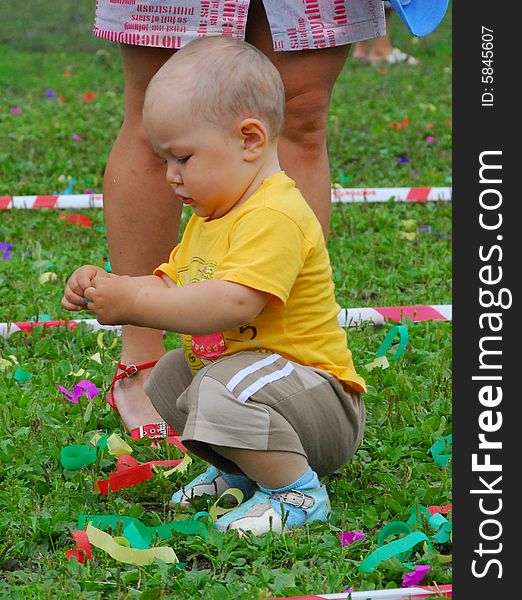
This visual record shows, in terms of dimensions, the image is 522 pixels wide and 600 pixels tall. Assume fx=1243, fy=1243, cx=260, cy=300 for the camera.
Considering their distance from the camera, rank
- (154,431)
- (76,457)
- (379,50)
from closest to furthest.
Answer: (76,457), (154,431), (379,50)

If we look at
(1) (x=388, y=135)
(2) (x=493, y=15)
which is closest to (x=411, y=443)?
(2) (x=493, y=15)

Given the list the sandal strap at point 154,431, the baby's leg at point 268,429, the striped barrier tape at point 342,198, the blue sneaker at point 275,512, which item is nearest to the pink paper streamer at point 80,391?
the sandal strap at point 154,431

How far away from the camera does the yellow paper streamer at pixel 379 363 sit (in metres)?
3.59

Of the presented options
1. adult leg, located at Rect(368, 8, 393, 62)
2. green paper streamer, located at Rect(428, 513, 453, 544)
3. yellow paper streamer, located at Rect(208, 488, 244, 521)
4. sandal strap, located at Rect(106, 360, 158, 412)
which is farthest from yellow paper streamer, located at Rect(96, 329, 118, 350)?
adult leg, located at Rect(368, 8, 393, 62)

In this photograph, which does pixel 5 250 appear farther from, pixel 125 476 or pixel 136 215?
pixel 125 476

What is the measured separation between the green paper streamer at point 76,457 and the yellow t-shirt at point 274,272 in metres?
0.35

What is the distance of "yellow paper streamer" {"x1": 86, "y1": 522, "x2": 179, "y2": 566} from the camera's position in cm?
241

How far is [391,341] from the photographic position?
12.5 ft

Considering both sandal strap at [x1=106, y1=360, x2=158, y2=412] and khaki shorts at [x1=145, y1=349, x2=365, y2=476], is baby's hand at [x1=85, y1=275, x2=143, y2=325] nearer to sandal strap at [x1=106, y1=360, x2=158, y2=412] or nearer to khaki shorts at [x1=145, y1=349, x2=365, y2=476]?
khaki shorts at [x1=145, y1=349, x2=365, y2=476]

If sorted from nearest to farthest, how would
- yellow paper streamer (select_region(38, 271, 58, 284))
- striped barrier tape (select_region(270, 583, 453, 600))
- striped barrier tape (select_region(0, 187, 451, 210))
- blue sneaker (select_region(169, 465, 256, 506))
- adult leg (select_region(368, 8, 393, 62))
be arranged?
striped barrier tape (select_region(270, 583, 453, 600)) → blue sneaker (select_region(169, 465, 256, 506)) → yellow paper streamer (select_region(38, 271, 58, 284)) → striped barrier tape (select_region(0, 187, 451, 210)) → adult leg (select_region(368, 8, 393, 62))

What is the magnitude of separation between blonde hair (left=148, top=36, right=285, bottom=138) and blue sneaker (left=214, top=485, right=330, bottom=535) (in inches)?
30.2

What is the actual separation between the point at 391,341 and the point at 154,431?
3.12 feet

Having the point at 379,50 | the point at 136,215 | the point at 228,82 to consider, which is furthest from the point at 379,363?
the point at 379,50

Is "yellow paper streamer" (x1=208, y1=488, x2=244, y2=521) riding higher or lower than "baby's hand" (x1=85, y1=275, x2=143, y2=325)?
lower
